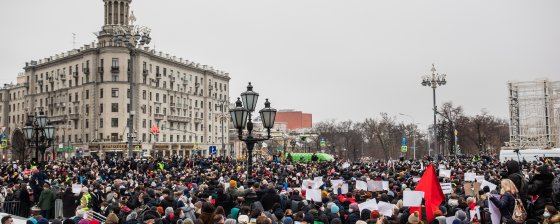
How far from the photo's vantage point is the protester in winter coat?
8633mm

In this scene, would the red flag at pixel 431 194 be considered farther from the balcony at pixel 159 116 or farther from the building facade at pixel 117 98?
the balcony at pixel 159 116

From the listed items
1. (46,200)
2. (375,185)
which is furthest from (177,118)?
(375,185)

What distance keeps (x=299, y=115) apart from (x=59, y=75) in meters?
102

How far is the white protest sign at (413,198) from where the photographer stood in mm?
10758

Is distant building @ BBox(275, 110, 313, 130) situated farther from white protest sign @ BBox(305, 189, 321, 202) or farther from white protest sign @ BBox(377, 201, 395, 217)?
white protest sign @ BBox(377, 201, 395, 217)

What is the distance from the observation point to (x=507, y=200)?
28.3ft

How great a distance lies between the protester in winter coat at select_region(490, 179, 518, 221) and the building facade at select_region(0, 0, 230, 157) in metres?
65.1

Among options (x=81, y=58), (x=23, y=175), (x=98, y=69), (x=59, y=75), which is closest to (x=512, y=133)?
(x=23, y=175)

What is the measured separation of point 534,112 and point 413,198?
2089 inches

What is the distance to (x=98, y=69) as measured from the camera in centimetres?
7900

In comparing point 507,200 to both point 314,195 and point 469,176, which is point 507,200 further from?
point 469,176

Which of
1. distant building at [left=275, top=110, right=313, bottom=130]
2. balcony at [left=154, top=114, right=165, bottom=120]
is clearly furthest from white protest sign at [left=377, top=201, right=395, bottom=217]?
distant building at [left=275, top=110, right=313, bottom=130]

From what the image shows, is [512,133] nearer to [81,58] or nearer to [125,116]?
[125,116]

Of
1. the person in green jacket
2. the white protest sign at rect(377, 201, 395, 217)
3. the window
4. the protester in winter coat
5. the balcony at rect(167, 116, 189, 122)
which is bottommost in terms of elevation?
the person in green jacket
